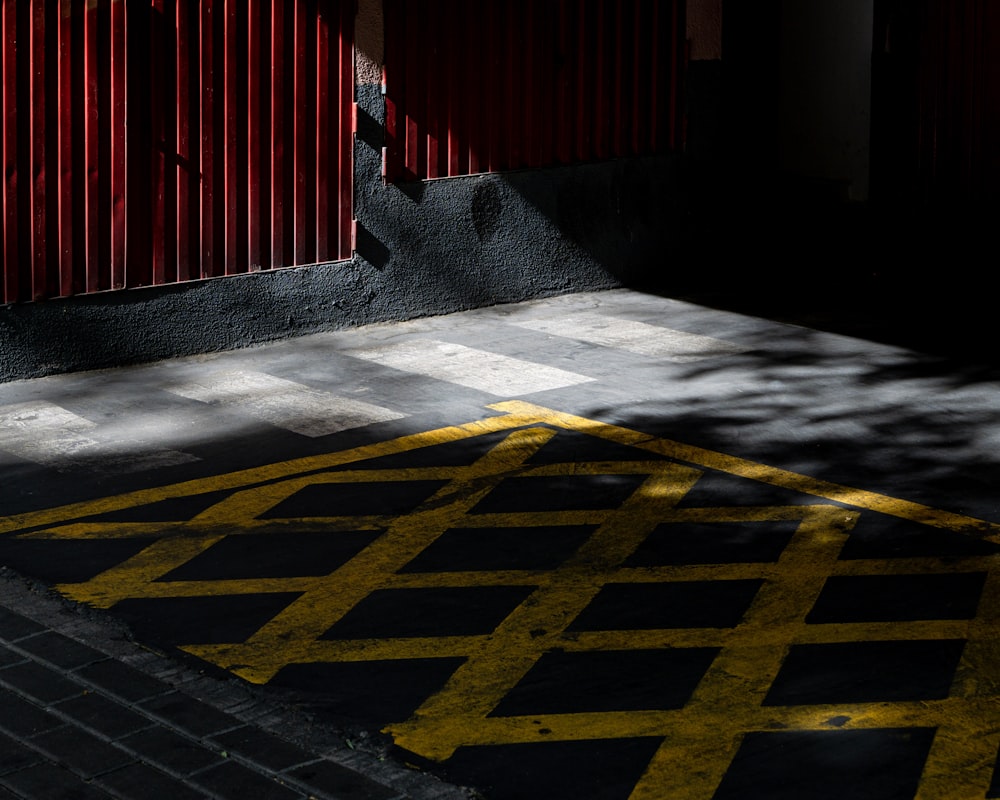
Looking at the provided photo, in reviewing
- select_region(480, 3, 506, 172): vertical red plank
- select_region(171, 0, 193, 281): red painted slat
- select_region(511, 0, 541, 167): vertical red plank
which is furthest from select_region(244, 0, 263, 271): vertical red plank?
select_region(511, 0, 541, 167): vertical red plank

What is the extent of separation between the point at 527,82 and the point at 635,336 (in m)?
2.22

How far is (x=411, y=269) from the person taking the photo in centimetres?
1174

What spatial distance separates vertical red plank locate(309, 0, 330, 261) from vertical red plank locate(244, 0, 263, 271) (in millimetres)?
457

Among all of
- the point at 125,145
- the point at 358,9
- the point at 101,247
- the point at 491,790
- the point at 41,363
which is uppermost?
the point at 358,9

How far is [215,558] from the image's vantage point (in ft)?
23.3

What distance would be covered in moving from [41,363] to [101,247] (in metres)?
0.81

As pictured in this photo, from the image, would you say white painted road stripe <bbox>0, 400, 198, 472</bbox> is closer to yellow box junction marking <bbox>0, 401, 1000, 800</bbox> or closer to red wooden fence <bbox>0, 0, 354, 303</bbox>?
yellow box junction marking <bbox>0, 401, 1000, 800</bbox>

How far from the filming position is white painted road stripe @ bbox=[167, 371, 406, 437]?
9148mm

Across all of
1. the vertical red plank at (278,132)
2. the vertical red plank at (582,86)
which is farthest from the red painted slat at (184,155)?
the vertical red plank at (582,86)

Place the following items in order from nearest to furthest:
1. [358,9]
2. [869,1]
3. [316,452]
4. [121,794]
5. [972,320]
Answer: [121,794], [316,452], [358,9], [972,320], [869,1]

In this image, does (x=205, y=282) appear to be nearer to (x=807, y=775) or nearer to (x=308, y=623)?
(x=308, y=623)

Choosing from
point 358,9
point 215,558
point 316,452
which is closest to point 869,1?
point 358,9

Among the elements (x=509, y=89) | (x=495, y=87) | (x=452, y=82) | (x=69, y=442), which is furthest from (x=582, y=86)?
(x=69, y=442)

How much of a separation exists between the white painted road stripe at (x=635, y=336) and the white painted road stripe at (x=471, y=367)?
2.67 feet
